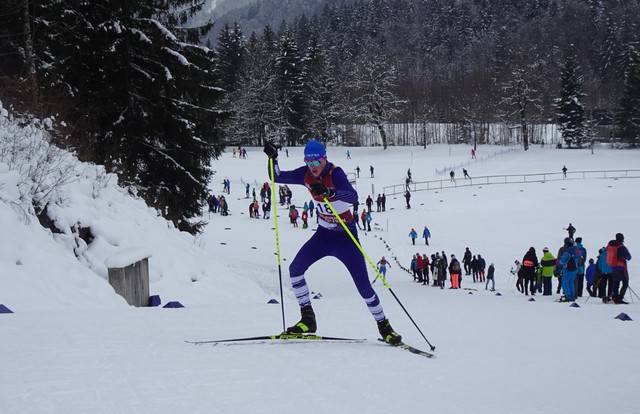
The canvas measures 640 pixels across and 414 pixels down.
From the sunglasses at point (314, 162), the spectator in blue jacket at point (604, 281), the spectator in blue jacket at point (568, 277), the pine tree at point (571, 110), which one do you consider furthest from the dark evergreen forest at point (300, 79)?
the spectator in blue jacket at point (604, 281)

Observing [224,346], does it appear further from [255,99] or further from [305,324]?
[255,99]

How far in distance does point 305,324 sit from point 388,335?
947mm

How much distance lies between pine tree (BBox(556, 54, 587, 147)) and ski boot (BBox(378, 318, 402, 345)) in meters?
66.3

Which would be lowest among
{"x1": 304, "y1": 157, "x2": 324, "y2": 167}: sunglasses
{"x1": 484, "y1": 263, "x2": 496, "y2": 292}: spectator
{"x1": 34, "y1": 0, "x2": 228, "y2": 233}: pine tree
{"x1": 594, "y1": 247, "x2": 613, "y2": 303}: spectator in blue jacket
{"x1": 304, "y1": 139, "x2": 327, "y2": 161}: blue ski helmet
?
{"x1": 484, "y1": 263, "x2": 496, "y2": 292}: spectator

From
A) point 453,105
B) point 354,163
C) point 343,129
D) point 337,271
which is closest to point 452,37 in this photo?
point 453,105

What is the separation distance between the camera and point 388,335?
18.7 ft

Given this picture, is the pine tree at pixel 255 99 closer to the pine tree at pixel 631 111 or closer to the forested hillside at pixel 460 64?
the forested hillside at pixel 460 64

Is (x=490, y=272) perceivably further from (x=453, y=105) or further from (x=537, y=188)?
(x=453, y=105)

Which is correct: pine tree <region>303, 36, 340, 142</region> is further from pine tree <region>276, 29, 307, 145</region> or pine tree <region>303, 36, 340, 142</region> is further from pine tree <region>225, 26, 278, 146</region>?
pine tree <region>225, 26, 278, 146</region>

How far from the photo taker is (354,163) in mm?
57281

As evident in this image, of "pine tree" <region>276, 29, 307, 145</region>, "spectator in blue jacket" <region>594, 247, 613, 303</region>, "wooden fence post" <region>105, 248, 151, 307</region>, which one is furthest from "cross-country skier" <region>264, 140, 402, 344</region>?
"pine tree" <region>276, 29, 307, 145</region>

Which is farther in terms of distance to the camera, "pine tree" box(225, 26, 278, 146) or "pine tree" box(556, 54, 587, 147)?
"pine tree" box(225, 26, 278, 146)

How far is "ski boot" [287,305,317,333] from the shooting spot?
5.79 meters

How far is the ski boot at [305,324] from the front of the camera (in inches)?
228
